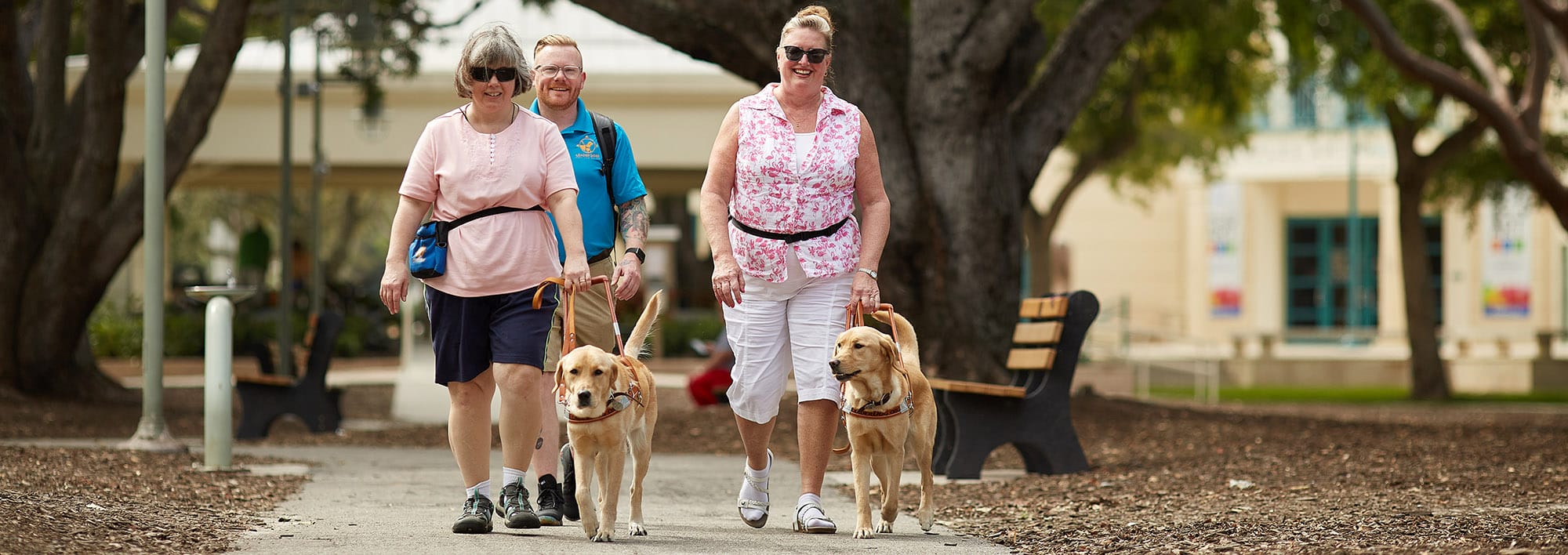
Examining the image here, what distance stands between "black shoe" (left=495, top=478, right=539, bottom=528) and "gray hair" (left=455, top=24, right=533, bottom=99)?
1353 millimetres

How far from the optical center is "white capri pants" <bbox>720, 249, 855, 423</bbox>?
6.01 metres

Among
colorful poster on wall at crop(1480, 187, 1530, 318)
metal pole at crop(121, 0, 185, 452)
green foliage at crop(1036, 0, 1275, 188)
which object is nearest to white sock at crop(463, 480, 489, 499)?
metal pole at crop(121, 0, 185, 452)

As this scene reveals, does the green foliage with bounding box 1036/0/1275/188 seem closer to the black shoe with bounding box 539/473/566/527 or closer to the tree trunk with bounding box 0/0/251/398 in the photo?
the tree trunk with bounding box 0/0/251/398

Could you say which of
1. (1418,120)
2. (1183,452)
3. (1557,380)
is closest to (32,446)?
(1183,452)

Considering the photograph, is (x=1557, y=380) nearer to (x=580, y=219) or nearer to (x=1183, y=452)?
(x=1183, y=452)

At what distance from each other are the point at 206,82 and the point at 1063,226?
35.3 meters

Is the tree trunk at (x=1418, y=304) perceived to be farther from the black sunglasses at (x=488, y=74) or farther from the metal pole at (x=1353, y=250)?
the black sunglasses at (x=488, y=74)

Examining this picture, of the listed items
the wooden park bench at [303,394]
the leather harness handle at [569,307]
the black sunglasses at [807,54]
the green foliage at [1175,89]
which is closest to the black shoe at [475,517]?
the leather harness handle at [569,307]

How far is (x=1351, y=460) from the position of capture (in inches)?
370

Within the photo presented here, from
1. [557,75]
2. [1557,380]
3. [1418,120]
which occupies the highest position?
[1418,120]

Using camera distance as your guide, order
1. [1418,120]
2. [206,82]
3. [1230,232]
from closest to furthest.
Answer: [206,82] → [1418,120] → [1230,232]

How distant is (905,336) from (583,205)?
4.13ft

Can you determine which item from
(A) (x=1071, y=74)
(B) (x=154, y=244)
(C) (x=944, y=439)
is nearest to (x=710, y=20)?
(A) (x=1071, y=74)

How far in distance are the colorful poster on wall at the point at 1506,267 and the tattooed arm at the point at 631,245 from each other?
38.1 meters
